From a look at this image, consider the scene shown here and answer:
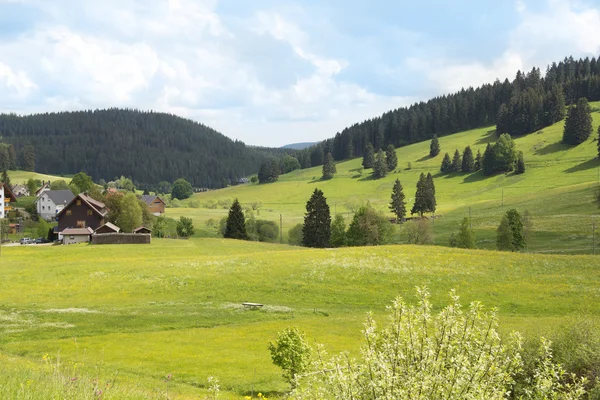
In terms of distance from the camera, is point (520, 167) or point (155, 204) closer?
point (155, 204)

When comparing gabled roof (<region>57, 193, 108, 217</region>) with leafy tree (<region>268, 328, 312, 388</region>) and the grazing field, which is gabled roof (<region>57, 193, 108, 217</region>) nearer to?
the grazing field

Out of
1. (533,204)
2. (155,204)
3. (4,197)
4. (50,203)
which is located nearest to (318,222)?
(533,204)

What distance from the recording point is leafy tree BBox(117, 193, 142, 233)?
10481 cm

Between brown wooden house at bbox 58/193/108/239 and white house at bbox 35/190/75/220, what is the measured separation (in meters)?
48.1

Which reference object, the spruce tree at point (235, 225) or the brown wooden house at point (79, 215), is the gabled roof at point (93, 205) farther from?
the spruce tree at point (235, 225)

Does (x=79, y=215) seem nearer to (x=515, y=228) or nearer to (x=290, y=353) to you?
(x=290, y=353)

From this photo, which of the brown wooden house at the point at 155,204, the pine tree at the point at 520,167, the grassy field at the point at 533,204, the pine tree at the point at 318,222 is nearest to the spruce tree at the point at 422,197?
the grassy field at the point at 533,204

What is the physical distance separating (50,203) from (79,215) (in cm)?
5342

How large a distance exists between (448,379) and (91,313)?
4130 centimetres

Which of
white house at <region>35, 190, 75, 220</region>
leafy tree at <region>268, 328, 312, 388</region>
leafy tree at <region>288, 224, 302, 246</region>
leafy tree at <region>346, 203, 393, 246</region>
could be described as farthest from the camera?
white house at <region>35, 190, 75, 220</region>

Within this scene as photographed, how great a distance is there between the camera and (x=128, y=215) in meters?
105

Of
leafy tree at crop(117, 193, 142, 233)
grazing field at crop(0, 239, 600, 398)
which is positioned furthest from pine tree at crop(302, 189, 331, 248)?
leafy tree at crop(117, 193, 142, 233)

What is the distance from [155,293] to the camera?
52062mm

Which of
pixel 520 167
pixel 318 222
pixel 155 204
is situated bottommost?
pixel 318 222
